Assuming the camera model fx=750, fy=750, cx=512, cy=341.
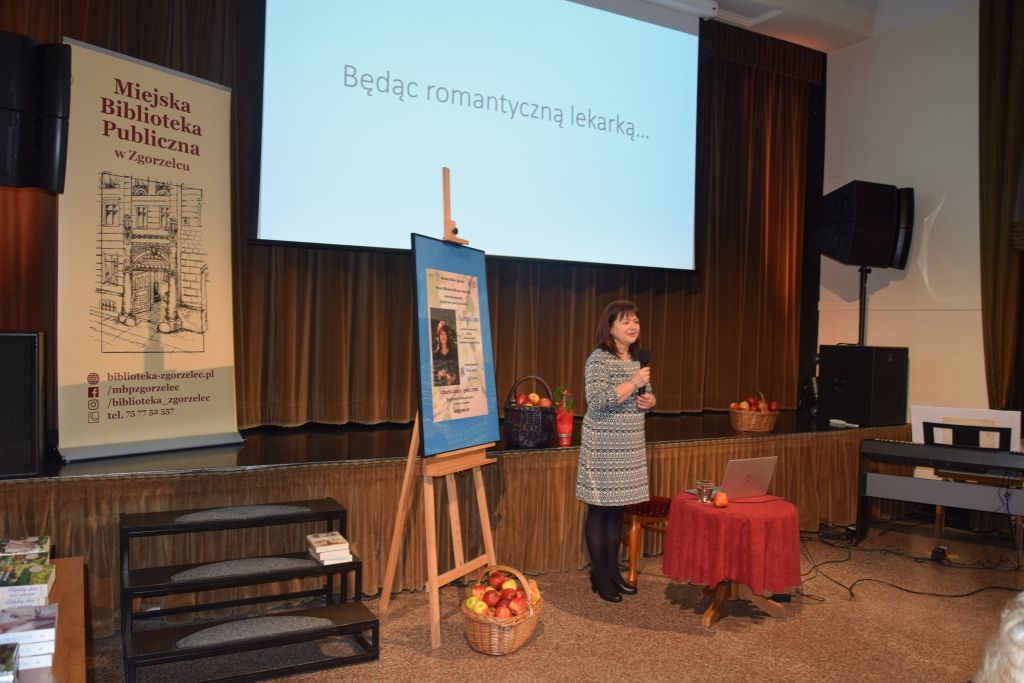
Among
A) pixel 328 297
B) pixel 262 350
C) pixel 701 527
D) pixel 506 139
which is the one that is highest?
pixel 506 139

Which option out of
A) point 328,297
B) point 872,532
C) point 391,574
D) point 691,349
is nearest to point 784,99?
point 691,349

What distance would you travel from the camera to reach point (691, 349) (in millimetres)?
5879

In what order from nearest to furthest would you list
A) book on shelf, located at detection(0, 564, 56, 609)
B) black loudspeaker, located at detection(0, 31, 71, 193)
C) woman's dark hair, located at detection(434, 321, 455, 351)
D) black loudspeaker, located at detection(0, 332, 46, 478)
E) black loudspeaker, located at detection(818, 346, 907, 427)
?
book on shelf, located at detection(0, 564, 56, 609) → black loudspeaker, located at detection(0, 31, 71, 193) → black loudspeaker, located at detection(0, 332, 46, 478) → woman's dark hair, located at detection(434, 321, 455, 351) → black loudspeaker, located at detection(818, 346, 907, 427)

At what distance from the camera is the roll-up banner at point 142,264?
312cm

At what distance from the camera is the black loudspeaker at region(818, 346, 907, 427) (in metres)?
5.15

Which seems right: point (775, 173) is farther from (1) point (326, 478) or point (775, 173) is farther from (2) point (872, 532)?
(1) point (326, 478)

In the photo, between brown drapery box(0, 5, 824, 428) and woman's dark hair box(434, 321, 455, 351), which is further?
brown drapery box(0, 5, 824, 428)

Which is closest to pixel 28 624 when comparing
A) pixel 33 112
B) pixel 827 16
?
pixel 33 112

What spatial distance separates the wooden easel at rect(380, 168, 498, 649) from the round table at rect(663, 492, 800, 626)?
88 cm

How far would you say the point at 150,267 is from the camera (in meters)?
3.30

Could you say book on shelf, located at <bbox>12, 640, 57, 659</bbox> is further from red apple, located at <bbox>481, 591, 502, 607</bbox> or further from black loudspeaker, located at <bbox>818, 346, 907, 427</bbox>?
black loudspeaker, located at <bbox>818, 346, 907, 427</bbox>

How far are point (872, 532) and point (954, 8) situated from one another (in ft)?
12.4

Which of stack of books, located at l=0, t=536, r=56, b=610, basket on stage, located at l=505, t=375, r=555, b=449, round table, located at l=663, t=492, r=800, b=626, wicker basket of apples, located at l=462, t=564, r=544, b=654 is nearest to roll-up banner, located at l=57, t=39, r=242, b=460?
stack of books, located at l=0, t=536, r=56, b=610

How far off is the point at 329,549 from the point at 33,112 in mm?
1966
